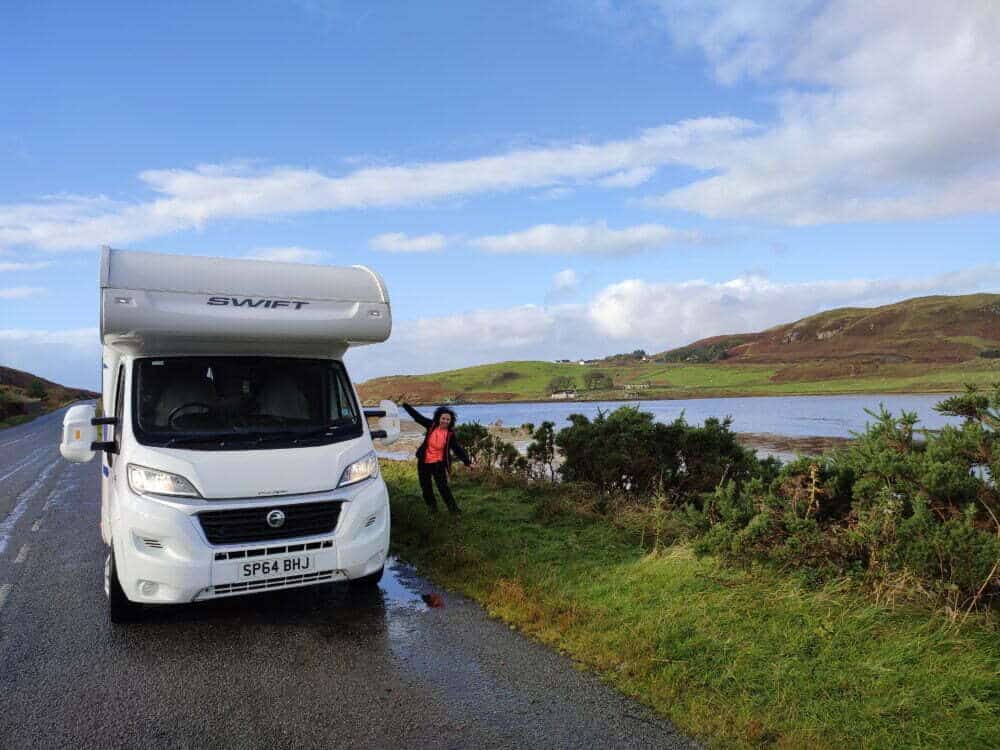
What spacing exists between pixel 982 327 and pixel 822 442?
112970mm

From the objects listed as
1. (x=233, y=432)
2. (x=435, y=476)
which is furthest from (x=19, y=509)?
(x=233, y=432)

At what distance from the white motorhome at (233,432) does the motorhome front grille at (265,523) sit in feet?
0.04

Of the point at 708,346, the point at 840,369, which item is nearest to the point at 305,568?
the point at 840,369

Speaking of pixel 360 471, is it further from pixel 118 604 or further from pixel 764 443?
pixel 764 443

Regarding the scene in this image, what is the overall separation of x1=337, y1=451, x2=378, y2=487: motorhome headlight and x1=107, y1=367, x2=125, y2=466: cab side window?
→ 194 cm

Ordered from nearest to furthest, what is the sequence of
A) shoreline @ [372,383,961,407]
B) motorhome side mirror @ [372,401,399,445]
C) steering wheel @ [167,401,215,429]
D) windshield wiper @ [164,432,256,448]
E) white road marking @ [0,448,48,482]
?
windshield wiper @ [164,432,256,448]
steering wheel @ [167,401,215,429]
motorhome side mirror @ [372,401,399,445]
white road marking @ [0,448,48,482]
shoreline @ [372,383,961,407]

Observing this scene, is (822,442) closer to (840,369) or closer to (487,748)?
(487,748)

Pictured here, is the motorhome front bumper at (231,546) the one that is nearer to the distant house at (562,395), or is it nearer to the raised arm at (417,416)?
the raised arm at (417,416)

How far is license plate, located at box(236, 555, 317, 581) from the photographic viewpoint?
5.32m

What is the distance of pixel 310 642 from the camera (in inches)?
211

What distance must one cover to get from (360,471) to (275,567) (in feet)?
3.41

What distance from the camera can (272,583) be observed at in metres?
5.45

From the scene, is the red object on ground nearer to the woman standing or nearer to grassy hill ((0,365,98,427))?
the woman standing

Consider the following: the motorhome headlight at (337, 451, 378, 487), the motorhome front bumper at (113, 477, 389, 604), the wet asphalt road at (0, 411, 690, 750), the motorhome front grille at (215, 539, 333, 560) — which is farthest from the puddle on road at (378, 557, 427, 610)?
the motorhome headlight at (337, 451, 378, 487)
